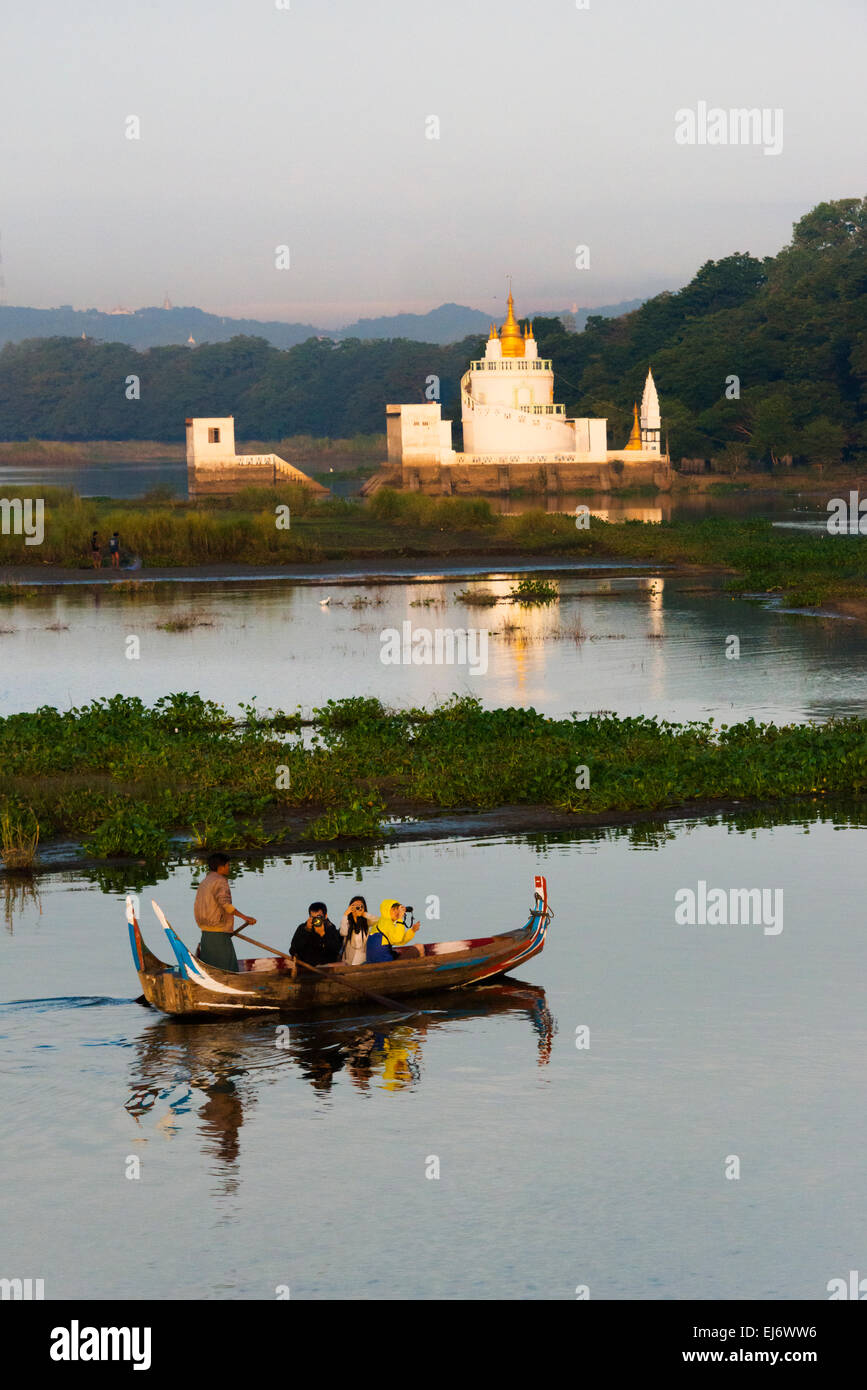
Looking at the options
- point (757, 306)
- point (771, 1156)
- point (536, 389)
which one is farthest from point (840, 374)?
point (771, 1156)

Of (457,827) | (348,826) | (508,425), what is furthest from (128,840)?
(508,425)

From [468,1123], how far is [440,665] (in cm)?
2244

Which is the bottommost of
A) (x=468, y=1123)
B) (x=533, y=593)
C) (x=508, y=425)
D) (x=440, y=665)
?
(x=468, y=1123)

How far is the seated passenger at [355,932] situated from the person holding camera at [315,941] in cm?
15

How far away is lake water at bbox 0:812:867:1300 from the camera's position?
1024 centimetres

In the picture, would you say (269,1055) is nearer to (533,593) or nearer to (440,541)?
(533,593)

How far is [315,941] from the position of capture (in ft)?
46.8

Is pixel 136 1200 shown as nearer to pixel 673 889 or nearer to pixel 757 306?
pixel 673 889

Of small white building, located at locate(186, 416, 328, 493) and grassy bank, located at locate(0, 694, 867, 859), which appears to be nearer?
grassy bank, located at locate(0, 694, 867, 859)

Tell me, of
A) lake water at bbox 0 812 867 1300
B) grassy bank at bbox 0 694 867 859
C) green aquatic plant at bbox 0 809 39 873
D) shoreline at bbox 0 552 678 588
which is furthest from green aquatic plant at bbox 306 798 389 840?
shoreline at bbox 0 552 678 588

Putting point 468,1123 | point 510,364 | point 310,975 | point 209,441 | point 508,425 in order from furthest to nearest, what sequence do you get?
1. point 510,364
2. point 508,425
3. point 209,441
4. point 310,975
5. point 468,1123

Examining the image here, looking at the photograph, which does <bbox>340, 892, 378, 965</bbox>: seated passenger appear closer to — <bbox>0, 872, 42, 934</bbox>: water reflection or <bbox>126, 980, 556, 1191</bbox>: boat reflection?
<bbox>126, 980, 556, 1191</bbox>: boat reflection

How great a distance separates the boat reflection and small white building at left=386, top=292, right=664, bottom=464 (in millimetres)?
94563
